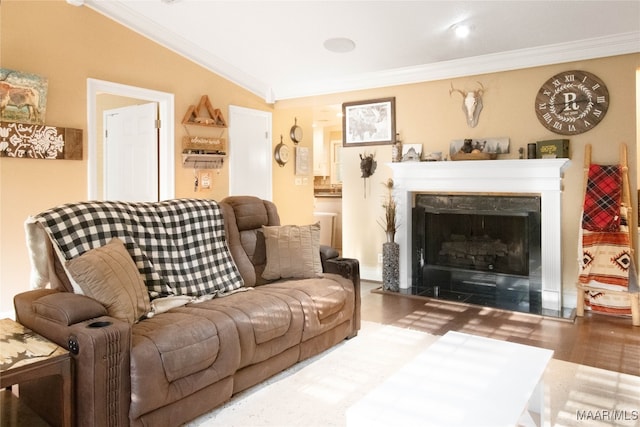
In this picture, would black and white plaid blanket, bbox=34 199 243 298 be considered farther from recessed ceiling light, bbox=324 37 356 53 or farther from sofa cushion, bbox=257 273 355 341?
recessed ceiling light, bbox=324 37 356 53

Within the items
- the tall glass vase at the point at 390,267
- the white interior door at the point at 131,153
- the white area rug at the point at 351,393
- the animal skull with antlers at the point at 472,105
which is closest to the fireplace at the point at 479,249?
the tall glass vase at the point at 390,267

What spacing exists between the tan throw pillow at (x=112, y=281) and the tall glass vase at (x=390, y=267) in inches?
121

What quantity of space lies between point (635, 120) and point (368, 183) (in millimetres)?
2689

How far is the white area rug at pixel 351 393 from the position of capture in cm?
228

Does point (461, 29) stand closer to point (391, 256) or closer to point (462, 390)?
point (391, 256)

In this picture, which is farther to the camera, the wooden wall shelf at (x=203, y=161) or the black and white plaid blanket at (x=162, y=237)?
the wooden wall shelf at (x=203, y=161)

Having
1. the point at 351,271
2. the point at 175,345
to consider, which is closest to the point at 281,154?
the point at 351,271

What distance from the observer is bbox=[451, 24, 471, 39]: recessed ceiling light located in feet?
12.8

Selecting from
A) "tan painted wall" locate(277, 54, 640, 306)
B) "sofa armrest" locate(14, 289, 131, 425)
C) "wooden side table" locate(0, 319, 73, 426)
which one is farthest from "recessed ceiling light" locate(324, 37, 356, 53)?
"wooden side table" locate(0, 319, 73, 426)

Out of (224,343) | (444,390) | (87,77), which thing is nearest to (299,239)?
(224,343)

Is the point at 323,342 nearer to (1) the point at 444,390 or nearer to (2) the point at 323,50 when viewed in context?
(1) the point at 444,390

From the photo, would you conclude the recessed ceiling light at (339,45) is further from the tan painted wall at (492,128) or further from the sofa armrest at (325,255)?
the sofa armrest at (325,255)

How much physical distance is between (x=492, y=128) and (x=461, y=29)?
1.11 m

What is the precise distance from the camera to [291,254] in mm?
3430
